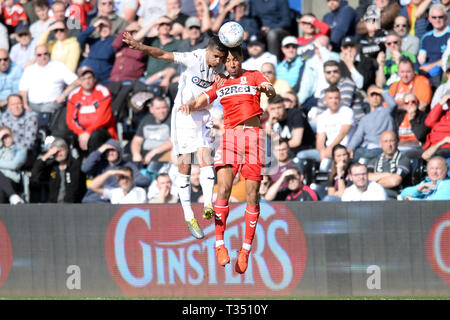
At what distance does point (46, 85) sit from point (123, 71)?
59.6 inches

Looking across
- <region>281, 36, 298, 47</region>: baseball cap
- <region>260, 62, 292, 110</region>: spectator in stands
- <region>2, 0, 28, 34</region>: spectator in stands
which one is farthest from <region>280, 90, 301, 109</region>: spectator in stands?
<region>2, 0, 28, 34</region>: spectator in stands

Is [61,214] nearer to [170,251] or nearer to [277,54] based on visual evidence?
[170,251]

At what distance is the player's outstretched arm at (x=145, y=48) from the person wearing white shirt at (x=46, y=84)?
8.15 meters

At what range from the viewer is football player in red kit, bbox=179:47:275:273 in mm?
10297

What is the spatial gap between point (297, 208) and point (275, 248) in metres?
0.70

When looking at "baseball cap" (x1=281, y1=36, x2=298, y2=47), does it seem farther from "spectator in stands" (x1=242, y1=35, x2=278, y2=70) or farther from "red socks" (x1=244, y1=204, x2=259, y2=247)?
"red socks" (x1=244, y1=204, x2=259, y2=247)

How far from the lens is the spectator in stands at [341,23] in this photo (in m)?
17.4

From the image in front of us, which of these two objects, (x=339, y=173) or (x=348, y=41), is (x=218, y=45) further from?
(x=348, y=41)

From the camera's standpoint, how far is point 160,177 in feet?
50.6

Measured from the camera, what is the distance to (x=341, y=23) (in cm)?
1744

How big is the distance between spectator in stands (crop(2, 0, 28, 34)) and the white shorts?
1107cm

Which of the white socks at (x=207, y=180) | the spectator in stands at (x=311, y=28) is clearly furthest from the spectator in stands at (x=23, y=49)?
the white socks at (x=207, y=180)

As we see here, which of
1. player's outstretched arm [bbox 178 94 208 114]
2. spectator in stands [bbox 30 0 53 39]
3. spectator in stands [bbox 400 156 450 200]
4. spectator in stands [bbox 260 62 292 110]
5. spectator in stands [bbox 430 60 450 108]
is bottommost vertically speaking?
spectator in stands [bbox 400 156 450 200]
